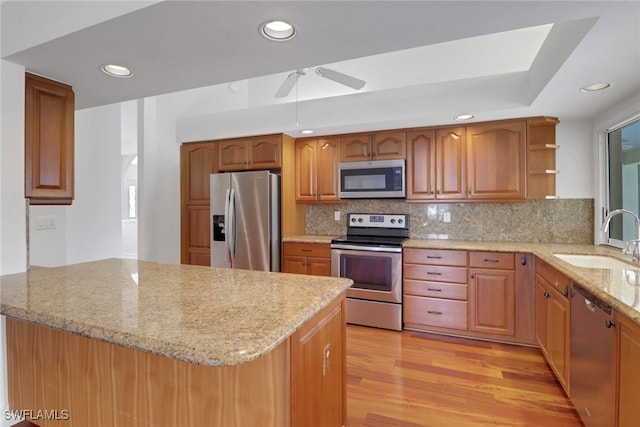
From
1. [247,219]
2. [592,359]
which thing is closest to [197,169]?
[247,219]

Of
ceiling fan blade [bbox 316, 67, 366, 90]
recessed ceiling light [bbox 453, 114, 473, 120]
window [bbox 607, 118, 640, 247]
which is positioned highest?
ceiling fan blade [bbox 316, 67, 366, 90]

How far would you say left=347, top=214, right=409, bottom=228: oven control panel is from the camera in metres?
3.56

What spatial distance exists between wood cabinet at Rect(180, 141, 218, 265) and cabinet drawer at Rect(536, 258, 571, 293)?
11.5 ft

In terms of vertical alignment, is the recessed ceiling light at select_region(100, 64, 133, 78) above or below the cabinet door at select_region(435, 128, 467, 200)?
above

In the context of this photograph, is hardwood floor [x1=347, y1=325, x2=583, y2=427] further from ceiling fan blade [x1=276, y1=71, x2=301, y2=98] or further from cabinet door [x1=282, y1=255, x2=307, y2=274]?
ceiling fan blade [x1=276, y1=71, x2=301, y2=98]

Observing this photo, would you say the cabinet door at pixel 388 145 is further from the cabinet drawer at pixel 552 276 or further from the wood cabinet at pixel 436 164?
the cabinet drawer at pixel 552 276

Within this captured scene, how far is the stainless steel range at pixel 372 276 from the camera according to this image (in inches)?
121

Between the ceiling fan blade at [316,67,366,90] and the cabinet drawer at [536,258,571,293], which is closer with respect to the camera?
the cabinet drawer at [536,258,571,293]

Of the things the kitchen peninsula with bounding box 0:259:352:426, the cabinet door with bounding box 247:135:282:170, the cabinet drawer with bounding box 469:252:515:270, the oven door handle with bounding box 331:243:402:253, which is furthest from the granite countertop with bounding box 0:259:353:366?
the cabinet door with bounding box 247:135:282:170

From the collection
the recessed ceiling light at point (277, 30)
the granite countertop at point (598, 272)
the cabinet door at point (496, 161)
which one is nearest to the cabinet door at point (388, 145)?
the cabinet door at point (496, 161)

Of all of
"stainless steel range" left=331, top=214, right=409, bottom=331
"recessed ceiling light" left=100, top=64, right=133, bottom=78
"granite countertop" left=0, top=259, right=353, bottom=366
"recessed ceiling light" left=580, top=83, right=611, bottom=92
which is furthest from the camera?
"stainless steel range" left=331, top=214, right=409, bottom=331

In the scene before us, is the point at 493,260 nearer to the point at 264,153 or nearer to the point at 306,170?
the point at 306,170

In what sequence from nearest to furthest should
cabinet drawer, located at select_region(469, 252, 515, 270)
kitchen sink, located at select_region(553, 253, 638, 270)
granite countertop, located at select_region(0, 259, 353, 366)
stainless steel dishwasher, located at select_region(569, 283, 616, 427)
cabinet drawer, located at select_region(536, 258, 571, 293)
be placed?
granite countertop, located at select_region(0, 259, 353, 366) < stainless steel dishwasher, located at select_region(569, 283, 616, 427) < cabinet drawer, located at select_region(536, 258, 571, 293) < kitchen sink, located at select_region(553, 253, 638, 270) < cabinet drawer, located at select_region(469, 252, 515, 270)

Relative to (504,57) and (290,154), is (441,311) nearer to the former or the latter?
(290,154)
